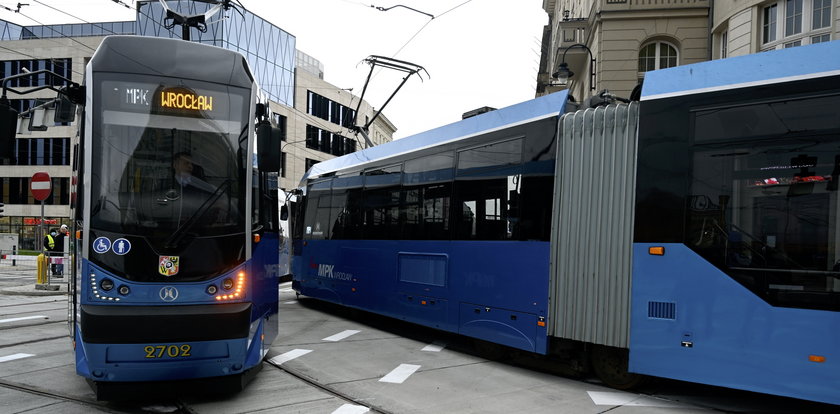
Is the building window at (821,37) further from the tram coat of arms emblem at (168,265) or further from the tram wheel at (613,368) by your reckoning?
the tram coat of arms emblem at (168,265)

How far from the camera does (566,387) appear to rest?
718cm

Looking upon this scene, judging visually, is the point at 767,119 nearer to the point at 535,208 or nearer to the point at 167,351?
the point at 535,208

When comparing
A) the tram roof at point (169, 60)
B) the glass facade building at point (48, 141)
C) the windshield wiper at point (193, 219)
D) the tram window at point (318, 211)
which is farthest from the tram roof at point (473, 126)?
the glass facade building at point (48, 141)

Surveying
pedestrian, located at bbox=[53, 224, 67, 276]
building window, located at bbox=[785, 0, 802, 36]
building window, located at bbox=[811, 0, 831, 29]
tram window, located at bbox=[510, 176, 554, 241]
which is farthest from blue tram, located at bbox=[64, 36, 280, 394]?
pedestrian, located at bbox=[53, 224, 67, 276]

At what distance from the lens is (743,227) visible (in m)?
5.83

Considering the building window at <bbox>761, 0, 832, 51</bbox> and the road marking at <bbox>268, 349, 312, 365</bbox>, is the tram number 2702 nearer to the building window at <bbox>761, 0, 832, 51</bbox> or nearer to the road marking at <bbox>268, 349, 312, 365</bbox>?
the road marking at <bbox>268, 349, 312, 365</bbox>

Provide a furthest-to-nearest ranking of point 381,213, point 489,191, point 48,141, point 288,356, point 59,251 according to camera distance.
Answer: point 48,141 < point 59,251 < point 381,213 < point 288,356 < point 489,191

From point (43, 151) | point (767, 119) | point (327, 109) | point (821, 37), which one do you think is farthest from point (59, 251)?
point (327, 109)

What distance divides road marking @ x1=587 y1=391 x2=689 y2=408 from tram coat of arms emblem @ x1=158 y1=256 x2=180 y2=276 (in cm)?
434

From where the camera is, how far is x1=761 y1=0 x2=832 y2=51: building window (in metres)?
14.2

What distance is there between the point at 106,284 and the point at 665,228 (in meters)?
5.34

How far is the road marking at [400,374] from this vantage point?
7.42m

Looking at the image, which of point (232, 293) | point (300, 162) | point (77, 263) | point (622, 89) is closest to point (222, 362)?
point (232, 293)

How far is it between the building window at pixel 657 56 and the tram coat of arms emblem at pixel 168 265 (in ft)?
57.8
